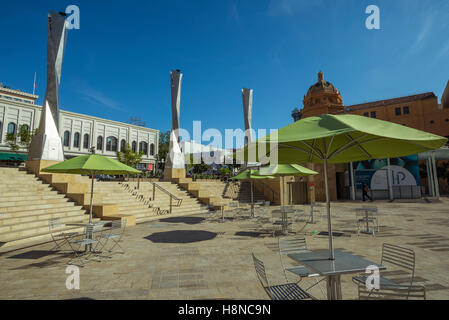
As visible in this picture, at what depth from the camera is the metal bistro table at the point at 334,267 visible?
8.86 ft

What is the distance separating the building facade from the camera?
33281 mm

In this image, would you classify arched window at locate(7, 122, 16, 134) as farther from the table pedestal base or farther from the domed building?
the domed building

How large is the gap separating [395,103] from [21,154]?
62.5 metres

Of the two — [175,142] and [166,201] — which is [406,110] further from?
[166,201]

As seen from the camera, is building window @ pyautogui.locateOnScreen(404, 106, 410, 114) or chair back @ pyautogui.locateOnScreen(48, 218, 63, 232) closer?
chair back @ pyautogui.locateOnScreen(48, 218, 63, 232)

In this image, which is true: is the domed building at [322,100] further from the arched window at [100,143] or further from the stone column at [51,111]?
the arched window at [100,143]

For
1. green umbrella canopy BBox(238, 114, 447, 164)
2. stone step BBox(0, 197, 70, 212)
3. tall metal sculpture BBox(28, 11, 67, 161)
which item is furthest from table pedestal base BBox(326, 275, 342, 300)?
tall metal sculpture BBox(28, 11, 67, 161)

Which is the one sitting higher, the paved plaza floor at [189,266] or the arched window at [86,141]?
the arched window at [86,141]

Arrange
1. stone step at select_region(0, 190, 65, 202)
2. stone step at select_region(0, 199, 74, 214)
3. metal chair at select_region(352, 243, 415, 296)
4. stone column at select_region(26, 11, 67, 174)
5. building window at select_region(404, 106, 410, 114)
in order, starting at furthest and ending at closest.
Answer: building window at select_region(404, 106, 410, 114)
stone column at select_region(26, 11, 67, 174)
stone step at select_region(0, 190, 65, 202)
stone step at select_region(0, 199, 74, 214)
metal chair at select_region(352, 243, 415, 296)

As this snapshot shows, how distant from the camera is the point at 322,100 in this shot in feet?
136

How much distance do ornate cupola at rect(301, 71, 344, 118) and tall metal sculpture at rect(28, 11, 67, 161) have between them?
36.9 meters

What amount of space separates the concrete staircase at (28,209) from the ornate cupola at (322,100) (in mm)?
39339

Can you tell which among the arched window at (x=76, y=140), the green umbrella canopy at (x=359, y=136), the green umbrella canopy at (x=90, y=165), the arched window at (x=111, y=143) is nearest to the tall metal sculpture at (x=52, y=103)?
the green umbrella canopy at (x=90, y=165)
